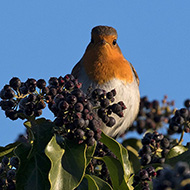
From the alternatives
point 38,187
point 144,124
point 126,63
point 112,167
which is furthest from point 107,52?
point 38,187

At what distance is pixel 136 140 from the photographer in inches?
233

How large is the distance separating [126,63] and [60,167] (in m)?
3.51

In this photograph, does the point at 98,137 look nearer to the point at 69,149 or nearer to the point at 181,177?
the point at 69,149

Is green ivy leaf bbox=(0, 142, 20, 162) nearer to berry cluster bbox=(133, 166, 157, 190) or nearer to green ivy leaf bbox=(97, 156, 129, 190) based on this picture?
green ivy leaf bbox=(97, 156, 129, 190)

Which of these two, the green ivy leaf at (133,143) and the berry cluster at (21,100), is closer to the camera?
the berry cluster at (21,100)

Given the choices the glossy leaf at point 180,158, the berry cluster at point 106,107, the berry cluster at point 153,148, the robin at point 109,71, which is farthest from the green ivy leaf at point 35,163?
the robin at point 109,71

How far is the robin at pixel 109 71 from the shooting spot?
5.88 meters

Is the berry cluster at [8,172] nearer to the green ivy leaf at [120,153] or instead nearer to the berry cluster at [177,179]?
the green ivy leaf at [120,153]

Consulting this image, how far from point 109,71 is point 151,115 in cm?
93

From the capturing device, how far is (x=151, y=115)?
6.13m

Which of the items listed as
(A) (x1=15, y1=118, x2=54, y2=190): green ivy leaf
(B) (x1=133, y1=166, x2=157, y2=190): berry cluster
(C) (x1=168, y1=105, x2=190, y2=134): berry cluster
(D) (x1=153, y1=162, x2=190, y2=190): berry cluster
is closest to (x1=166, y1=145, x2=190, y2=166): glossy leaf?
(B) (x1=133, y1=166, x2=157, y2=190): berry cluster

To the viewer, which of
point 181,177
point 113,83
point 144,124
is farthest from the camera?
point 144,124

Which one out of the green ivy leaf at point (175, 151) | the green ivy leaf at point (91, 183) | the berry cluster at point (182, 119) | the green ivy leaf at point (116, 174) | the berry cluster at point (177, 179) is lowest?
the berry cluster at point (177, 179)

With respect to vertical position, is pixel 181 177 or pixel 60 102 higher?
pixel 60 102
